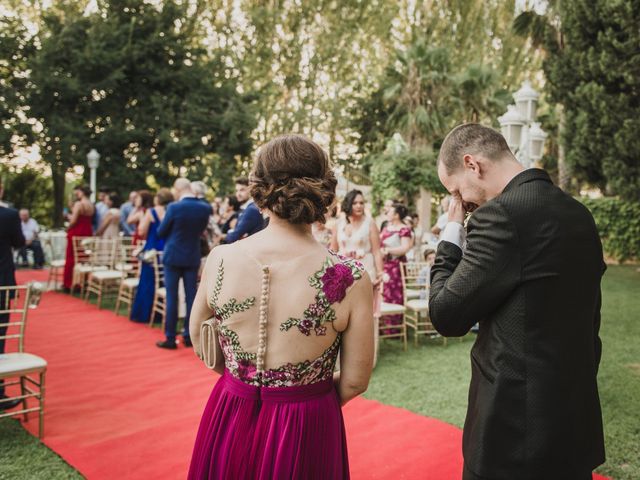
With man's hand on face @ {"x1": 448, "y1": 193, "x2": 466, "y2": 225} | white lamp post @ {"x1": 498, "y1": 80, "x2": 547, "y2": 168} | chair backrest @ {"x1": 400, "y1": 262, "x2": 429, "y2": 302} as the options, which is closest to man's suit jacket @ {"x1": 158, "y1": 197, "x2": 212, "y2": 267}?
chair backrest @ {"x1": 400, "y1": 262, "x2": 429, "y2": 302}

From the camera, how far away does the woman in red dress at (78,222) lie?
9648 mm

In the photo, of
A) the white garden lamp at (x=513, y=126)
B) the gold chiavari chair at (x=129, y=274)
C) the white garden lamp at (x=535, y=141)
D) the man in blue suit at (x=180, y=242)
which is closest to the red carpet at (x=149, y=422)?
the man in blue suit at (x=180, y=242)

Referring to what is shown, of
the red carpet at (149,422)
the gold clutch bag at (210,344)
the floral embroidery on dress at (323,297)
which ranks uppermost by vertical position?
the floral embroidery on dress at (323,297)

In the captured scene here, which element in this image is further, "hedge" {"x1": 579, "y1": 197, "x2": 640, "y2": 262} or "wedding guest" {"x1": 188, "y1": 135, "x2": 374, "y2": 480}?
"hedge" {"x1": 579, "y1": 197, "x2": 640, "y2": 262}

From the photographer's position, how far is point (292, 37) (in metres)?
24.5

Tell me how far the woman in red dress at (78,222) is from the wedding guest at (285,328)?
8741 millimetres

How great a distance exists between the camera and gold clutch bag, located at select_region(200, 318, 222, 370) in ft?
6.26

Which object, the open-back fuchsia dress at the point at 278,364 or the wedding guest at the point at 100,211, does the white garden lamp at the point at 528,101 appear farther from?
the wedding guest at the point at 100,211

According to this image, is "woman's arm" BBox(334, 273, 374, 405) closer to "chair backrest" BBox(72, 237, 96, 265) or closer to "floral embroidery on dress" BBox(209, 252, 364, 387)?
"floral embroidery on dress" BBox(209, 252, 364, 387)

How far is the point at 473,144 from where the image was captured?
178 centimetres

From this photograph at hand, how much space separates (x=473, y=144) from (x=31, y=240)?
1417 cm

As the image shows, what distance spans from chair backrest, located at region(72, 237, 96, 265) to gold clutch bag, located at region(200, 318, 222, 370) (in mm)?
8093

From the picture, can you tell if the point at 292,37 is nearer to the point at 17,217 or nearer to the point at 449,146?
the point at 17,217

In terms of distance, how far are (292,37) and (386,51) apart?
4475 mm
